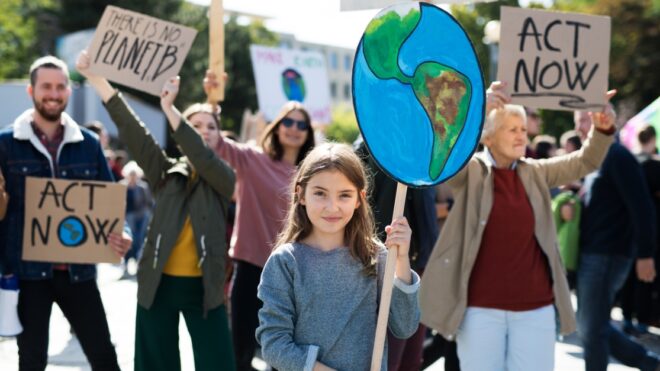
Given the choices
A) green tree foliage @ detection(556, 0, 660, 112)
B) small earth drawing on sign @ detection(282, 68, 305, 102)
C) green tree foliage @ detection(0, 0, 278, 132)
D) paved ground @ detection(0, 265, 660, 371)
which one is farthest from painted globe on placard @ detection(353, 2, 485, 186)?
green tree foliage @ detection(0, 0, 278, 132)

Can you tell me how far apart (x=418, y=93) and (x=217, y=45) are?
2575 mm

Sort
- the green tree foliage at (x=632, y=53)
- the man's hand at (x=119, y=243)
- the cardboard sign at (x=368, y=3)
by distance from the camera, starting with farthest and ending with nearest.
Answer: the green tree foliage at (x=632, y=53)
the man's hand at (x=119, y=243)
the cardboard sign at (x=368, y=3)

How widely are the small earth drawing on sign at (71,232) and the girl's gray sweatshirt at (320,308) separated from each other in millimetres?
2136

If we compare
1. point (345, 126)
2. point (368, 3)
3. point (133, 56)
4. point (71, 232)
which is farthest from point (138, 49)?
point (345, 126)

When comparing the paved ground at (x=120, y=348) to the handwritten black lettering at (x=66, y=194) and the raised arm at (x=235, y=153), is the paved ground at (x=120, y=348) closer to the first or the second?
the raised arm at (x=235, y=153)

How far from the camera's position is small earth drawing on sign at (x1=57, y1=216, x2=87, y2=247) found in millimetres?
5227

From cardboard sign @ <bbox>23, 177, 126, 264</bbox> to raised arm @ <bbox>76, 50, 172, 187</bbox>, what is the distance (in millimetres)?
190

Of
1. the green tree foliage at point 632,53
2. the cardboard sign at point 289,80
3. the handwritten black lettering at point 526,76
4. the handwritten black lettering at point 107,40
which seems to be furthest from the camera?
the green tree foliage at point 632,53

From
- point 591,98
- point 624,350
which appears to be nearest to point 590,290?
point 624,350

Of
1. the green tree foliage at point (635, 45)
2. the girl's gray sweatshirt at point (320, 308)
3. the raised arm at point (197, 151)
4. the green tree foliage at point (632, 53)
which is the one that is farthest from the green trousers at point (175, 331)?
the green tree foliage at point (635, 45)

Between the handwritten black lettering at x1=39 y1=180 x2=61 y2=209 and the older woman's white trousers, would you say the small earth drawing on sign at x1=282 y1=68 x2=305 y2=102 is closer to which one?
the handwritten black lettering at x1=39 y1=180 x2=61 y2=209

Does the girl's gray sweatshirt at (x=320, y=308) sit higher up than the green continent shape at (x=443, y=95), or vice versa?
the green continent shape at (x=443, y=95)

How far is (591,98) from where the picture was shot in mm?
5117

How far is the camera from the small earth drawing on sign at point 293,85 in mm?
11789
